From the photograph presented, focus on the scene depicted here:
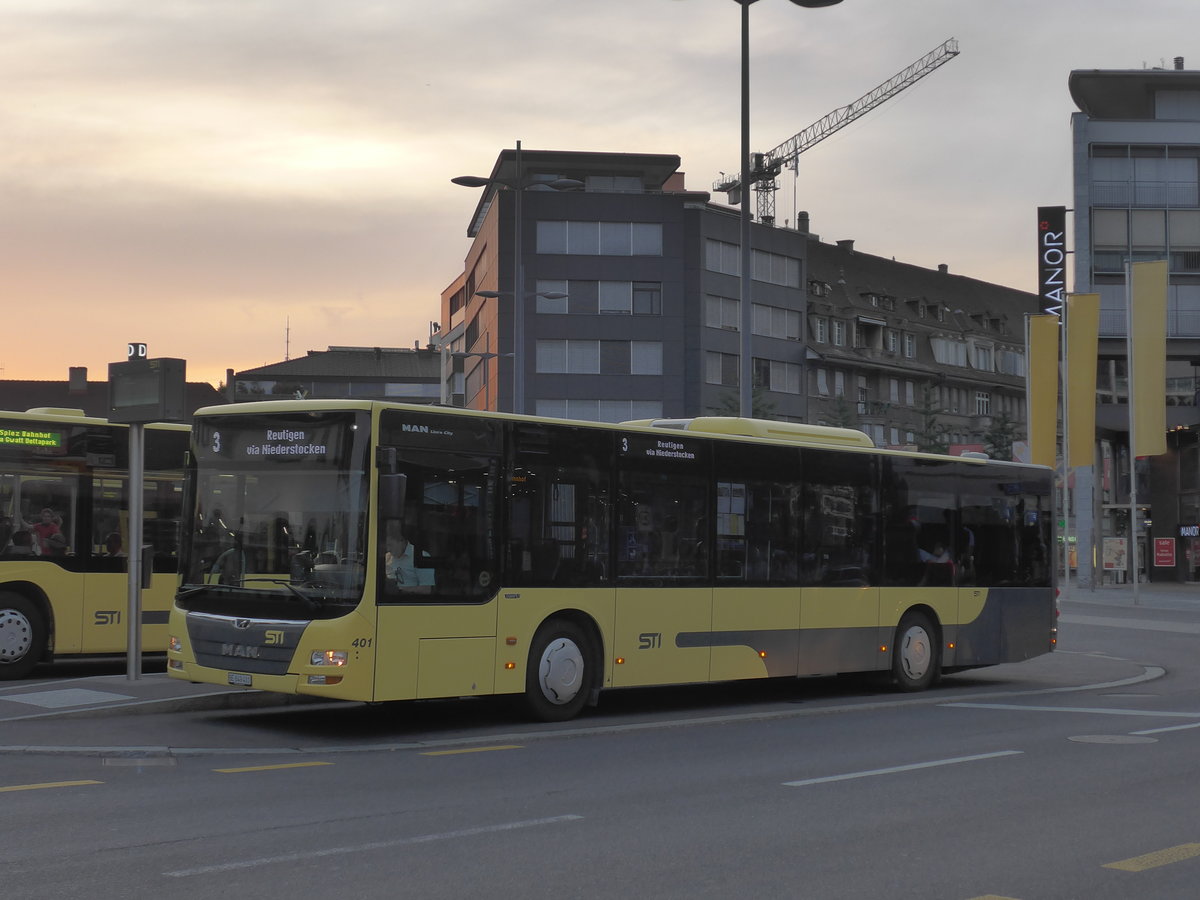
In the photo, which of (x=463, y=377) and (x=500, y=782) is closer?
(x=500, y=782)

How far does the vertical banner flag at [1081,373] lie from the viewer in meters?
46.7

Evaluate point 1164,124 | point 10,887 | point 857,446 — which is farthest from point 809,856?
point 1164,124

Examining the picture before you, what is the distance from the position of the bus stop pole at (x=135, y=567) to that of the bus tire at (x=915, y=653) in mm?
8359

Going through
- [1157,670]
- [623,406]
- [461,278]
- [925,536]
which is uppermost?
[461,278]

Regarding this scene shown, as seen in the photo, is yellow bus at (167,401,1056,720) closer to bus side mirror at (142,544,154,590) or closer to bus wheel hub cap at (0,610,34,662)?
bus side mirror at (142,544,154,590)

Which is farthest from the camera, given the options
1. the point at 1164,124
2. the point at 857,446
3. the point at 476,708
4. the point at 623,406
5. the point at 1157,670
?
the point at 623,406

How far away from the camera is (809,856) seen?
785 cm

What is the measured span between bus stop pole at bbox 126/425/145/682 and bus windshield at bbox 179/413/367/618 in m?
2.23

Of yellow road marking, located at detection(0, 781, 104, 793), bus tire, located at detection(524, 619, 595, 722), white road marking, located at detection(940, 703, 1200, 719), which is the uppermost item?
bus tire, located at detection(524, 619, 595, 722)

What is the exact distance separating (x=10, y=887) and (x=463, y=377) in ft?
328

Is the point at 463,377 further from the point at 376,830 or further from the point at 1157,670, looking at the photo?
the point at 376,830

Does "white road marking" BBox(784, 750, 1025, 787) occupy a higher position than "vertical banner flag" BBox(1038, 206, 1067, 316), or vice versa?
"vertical banner flag" BBox(1038, 206, 1067, 316)

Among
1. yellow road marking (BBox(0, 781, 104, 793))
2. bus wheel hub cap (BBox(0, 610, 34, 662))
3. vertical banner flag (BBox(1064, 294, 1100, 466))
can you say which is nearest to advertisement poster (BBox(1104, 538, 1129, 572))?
vertical banner flag (BBox(1064, 294, 1100, 466))

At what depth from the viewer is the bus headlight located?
12422mm
